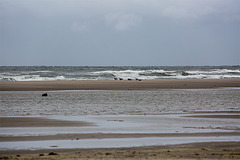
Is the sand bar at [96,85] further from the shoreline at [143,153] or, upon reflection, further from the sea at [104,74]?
the shoreline at [143,153]

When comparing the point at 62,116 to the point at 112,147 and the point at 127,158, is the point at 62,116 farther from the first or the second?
the point at 127,158

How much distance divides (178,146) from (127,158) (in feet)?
6.05

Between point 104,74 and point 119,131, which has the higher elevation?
point 104,74

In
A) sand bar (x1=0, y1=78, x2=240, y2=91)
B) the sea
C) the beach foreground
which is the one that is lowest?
the beach foreground

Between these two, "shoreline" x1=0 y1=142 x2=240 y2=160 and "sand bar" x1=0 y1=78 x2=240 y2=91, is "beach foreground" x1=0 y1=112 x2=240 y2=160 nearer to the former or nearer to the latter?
"shoreline" x1=0 y1=142 x2=240 y2=160

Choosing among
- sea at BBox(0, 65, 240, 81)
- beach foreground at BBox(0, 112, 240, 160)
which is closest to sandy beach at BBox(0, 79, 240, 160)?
beach foreground at BBox(0, 112, 240, 160)

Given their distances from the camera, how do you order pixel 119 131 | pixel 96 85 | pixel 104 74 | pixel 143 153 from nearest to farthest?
pixel 143 153
pixel 119 131
pixel 96 85
pixel 104 74

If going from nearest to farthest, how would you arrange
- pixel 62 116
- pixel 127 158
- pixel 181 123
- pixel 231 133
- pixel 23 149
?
pixel 127 158 < pixel 23 149 < pixel 231 133 < pixel 181 123 < pixel 62 116

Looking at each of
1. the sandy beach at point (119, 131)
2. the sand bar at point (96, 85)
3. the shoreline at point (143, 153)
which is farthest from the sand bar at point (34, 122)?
the sand bar at point (96, 85)

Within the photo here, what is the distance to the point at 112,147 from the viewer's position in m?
8.71

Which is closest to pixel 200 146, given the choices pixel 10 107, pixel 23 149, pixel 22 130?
pixel 23 149

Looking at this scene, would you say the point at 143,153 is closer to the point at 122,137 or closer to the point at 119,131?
the point at 122,137

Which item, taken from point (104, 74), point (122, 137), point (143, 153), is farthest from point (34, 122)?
point (104, 74)

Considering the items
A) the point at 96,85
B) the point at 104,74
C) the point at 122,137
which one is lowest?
the point at 122,137
